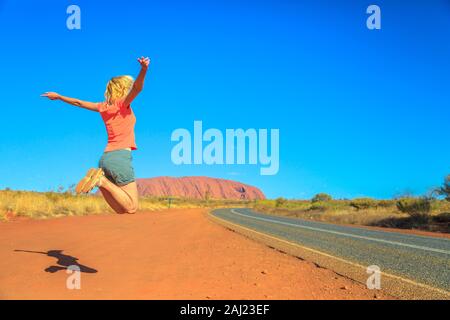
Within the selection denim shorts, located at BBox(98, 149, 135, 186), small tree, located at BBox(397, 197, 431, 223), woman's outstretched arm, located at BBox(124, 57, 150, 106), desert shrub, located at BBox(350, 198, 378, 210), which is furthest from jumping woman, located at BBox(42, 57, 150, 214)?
desert shrub, located at BBox(350, 198, 378, 210)

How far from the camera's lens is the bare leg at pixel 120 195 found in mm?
4742

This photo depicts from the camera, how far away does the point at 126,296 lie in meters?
4.71

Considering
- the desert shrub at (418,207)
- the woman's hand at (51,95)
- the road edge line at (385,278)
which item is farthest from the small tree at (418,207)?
the woman's hand at (51,95)

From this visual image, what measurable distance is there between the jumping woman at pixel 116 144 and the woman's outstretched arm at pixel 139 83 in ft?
0.38

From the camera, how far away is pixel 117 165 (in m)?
4.74

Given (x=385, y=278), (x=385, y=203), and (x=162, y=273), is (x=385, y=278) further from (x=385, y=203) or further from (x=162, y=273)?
(x=385, y=203)

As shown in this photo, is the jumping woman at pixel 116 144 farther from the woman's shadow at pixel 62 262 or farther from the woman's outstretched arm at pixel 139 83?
the woman's shadow at pixel 62 262

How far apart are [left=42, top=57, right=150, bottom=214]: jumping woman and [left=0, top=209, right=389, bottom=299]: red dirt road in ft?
3.88

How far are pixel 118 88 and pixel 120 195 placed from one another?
4.05 feet

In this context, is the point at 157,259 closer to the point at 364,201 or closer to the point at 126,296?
the point at 126,296

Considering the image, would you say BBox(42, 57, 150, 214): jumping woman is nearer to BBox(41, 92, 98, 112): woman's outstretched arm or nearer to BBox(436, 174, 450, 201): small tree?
BBox(41, 92, 98, 112): woman's outstretched arm

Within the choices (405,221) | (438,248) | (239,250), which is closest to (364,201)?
(405,221)

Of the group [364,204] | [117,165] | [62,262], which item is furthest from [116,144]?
[364,204]

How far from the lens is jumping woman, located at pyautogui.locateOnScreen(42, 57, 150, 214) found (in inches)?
185
